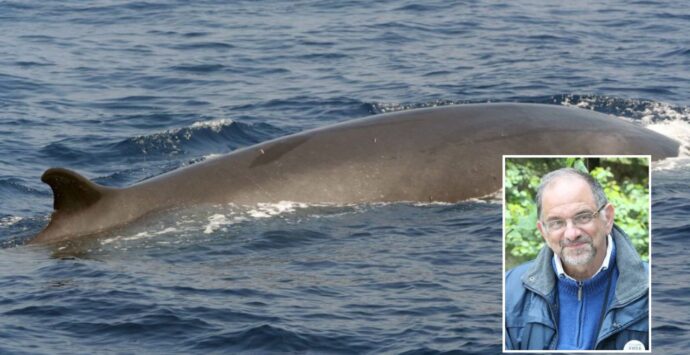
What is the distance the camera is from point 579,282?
7.32 m

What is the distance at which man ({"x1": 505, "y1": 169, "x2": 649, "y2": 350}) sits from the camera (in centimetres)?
723

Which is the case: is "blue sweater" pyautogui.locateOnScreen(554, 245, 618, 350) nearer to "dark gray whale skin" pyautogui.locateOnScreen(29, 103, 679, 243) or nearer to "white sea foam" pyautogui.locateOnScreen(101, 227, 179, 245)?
"white sea foam" pyautogui.locateOnScreen(101, 227, 179, 245)

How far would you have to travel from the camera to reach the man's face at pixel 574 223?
7223 mm

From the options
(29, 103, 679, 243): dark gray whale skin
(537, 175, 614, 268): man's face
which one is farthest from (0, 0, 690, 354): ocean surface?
(537, 175, 614, 268): man's face

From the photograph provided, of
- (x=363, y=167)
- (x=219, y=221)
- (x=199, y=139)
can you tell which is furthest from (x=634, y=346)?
(x=199, y=139)

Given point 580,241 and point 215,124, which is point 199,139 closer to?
point 215,124

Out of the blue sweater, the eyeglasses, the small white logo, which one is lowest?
the small white logo

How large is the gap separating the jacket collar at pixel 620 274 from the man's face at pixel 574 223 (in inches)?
4.0

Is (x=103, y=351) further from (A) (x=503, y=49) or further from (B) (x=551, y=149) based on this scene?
(A) (x=503, y=49)

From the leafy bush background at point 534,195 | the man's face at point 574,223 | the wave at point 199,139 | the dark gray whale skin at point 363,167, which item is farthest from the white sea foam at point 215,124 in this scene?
the man's face at point 574,223

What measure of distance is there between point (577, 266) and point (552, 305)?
0.24m

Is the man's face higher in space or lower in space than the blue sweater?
higher

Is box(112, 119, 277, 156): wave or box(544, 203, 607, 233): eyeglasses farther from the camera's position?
box(112, 119, 277, 156): wave

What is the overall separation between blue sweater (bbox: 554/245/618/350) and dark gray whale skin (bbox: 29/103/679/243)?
9.14 m
